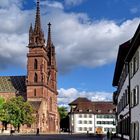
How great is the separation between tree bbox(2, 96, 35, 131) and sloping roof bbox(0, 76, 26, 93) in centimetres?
3044

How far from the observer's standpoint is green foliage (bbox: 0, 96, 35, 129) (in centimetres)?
12812

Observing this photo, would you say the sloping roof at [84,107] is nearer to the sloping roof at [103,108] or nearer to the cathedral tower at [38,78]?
the sloping roof at [103,108]

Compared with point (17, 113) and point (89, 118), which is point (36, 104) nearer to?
point (17, 113)

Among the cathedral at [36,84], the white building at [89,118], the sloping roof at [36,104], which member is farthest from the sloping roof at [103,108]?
the sloping roof at [36,104]

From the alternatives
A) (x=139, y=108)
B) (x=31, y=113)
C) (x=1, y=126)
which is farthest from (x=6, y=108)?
(x=139, y=108)

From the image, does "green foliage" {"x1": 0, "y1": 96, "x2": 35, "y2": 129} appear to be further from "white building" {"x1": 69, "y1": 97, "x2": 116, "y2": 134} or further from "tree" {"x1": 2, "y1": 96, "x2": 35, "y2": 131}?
"white building" {"x1": 69, "y1": 97, "x2": 116, "y2": 134}

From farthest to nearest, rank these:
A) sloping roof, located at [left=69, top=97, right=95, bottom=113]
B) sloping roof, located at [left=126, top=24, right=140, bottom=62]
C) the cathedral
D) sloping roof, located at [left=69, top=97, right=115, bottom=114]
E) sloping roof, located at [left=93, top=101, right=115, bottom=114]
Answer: sloping roof, located at [left=93, top=101, right=115, bottom=114] < sloping roof, located at [left=69, top=97, right=115, bottom=114] < sloping roof, located at [left=69, top=97, right=95, bottom=113] < the cathedral < sloping roof, located at [left=126, top=24, right=140, bottom=62]

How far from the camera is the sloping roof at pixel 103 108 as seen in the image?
180375 millimetres

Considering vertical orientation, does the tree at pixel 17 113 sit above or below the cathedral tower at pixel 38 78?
below

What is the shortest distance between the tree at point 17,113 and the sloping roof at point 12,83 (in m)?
30.4

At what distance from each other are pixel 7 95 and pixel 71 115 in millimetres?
30713

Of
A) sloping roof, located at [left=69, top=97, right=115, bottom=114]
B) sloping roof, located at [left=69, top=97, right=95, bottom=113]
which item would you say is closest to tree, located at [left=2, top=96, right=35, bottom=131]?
sloping roof, located at [left=69, top=97, right=95, bottom=113]

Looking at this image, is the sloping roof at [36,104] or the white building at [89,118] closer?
the sloping roof at [36,104]

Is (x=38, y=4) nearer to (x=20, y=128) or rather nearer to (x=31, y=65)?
(x=31, y=65)
